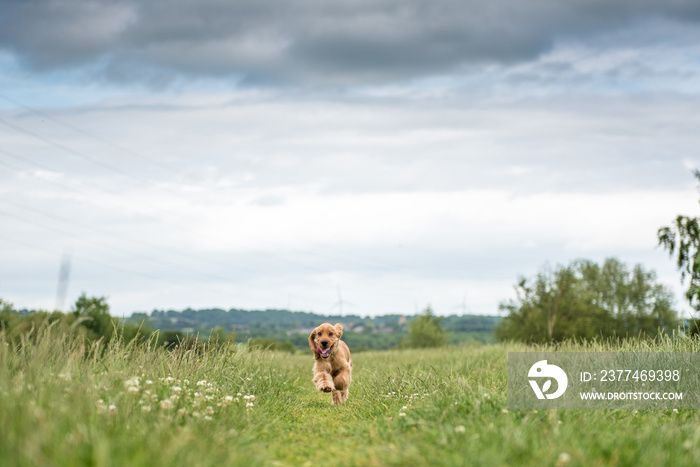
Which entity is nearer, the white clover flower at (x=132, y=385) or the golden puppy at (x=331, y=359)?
the white clover flower at (x=132, y=385)

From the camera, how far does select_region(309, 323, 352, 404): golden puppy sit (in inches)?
429

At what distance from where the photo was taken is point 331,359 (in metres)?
11.2

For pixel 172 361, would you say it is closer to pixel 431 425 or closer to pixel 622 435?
pixel 431 425

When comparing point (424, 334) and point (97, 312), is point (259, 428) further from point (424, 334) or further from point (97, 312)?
point (424, 334)

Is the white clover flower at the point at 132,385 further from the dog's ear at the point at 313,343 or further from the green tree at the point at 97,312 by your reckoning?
the green tree at the point at 97,312

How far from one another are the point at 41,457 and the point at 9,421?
883 millimetres

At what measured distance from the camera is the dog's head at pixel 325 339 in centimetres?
1092

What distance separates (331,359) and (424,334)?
205 ft

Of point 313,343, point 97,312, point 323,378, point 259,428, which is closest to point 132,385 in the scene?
point 259,428

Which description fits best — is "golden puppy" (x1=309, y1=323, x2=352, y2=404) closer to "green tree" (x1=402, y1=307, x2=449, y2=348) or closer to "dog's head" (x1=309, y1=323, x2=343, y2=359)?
"dog's head" (x1=309, y1=323, x2=343, y2=359)

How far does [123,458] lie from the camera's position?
425cm

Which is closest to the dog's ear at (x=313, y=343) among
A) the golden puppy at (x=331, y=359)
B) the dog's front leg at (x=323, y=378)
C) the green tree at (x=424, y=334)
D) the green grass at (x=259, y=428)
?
the golden puppy at (x=331, y=359)

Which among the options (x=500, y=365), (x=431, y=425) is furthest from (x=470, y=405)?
(x=500, y=365)

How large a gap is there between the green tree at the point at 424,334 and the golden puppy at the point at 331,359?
6028cm
